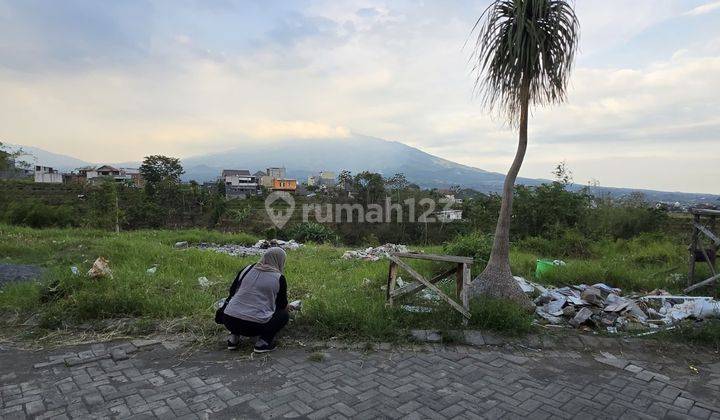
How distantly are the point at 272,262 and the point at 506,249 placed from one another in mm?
2832

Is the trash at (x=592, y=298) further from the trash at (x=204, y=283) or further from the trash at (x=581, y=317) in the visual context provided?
the trash at (x=204, y=283)

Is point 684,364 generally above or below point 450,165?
below

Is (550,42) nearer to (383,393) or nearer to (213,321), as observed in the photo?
(383,393)

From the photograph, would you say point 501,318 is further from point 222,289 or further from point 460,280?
point 222,289

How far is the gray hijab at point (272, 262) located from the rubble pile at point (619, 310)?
3158mm

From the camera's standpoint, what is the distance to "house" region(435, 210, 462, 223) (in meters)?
26.7

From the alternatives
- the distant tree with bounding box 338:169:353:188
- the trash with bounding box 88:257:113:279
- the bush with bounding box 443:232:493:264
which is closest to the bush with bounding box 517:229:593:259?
the bush with bounding box 443:232:493:264

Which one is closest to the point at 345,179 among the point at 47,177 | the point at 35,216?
the point at 35,216

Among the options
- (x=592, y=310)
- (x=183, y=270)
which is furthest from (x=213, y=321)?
(x=592, y=310)

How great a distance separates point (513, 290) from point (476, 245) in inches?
93.2

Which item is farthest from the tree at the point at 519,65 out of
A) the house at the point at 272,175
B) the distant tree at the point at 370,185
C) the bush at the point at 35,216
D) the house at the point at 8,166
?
the house at the point at 272,175

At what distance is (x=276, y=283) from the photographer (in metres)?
3.84

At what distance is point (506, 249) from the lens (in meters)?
4.88

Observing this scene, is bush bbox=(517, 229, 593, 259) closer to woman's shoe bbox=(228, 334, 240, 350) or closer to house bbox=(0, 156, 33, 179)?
woman's shoe bbox=(228, 334, 240, 350)
